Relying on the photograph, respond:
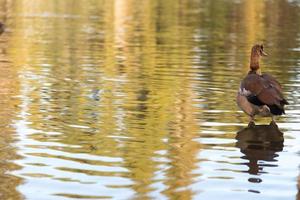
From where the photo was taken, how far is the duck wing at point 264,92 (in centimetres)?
1477

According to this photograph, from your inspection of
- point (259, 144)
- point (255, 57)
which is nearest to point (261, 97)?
point (259, 144)

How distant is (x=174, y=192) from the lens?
33.1 feet

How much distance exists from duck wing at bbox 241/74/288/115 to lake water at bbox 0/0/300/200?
1.63 feet

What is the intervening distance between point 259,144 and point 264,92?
1.61 metres

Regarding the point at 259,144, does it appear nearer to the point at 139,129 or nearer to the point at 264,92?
the point at 264,92

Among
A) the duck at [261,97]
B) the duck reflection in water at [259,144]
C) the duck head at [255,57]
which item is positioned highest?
the duck head at [255,57]

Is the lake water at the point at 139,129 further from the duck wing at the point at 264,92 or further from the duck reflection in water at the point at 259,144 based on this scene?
the duck wing at the point at 264,92

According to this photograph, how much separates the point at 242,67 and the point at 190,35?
16.3m

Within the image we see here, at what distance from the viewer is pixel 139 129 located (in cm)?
1478

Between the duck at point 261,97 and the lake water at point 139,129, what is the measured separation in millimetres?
354

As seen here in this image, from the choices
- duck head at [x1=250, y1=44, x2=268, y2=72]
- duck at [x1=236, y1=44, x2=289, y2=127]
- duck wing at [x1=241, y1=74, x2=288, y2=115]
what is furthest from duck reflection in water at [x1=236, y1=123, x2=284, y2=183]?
duck head at [x1=250, y1=44, x2=268, y2=72]

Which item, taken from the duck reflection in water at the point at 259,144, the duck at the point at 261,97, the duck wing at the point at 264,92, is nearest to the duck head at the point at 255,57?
the duck at the point at 261,97

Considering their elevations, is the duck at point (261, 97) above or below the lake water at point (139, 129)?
above

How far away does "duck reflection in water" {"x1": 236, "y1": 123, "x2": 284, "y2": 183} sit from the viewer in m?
11.9
